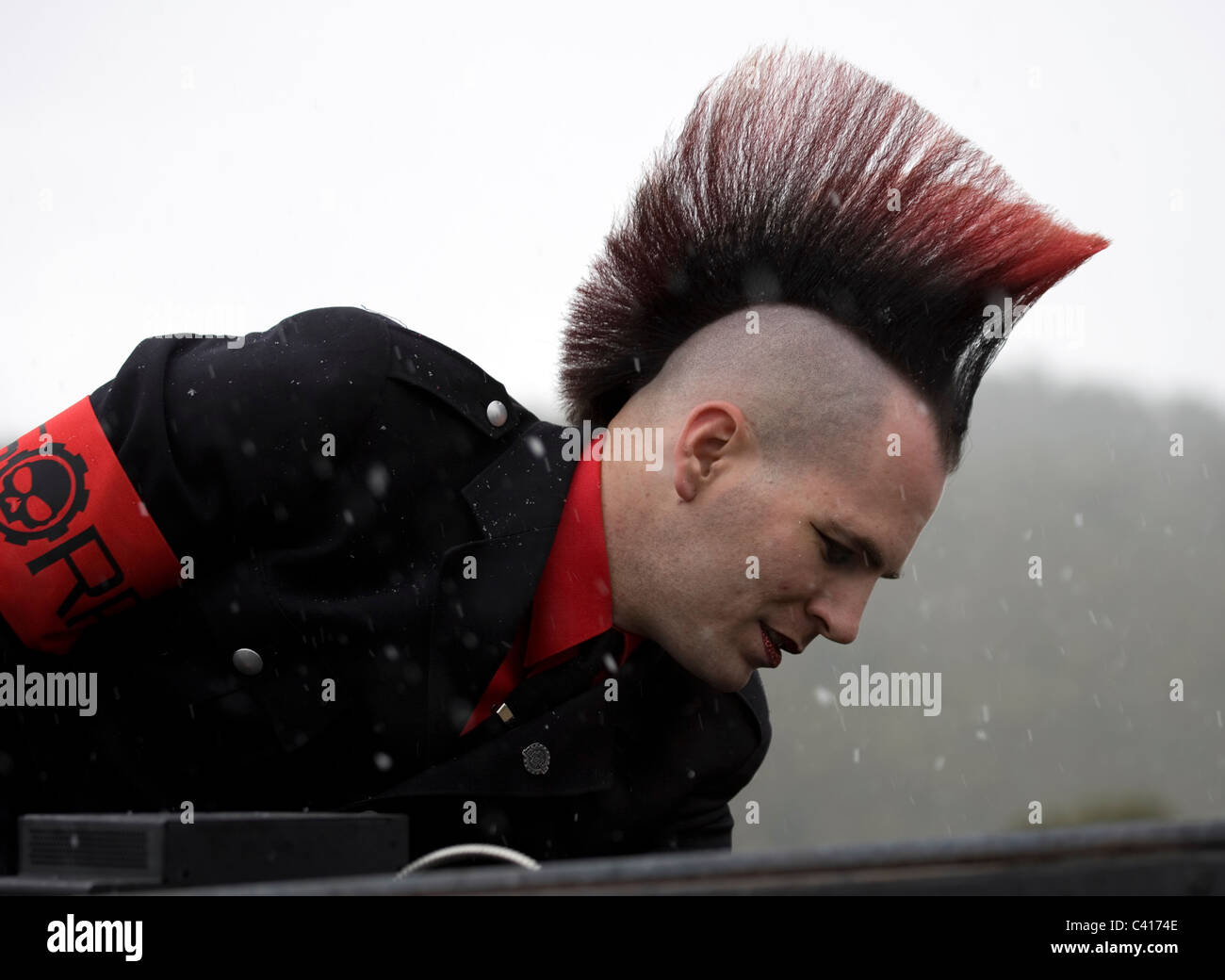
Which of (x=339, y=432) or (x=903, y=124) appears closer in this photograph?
(x=339, y=432)

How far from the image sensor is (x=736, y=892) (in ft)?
2.94

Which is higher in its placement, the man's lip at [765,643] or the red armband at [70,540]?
the red armband at [70,540]

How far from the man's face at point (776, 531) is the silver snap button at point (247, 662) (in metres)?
0.63

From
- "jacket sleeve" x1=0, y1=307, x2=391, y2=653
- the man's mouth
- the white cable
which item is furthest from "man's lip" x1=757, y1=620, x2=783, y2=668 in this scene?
the white cable

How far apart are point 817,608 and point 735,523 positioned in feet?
0.62

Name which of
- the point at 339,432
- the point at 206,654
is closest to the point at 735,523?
the point at 339,432

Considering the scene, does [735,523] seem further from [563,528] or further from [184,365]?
[184,365]

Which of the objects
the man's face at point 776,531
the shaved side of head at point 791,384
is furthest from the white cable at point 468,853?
the shaved side of head at point 791,384

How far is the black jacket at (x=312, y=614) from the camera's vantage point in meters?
A: 1.85

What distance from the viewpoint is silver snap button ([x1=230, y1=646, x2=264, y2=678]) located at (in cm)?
185

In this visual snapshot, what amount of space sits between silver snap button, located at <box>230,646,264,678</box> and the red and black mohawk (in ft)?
2.72

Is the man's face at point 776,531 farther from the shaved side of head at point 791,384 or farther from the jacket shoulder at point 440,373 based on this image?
the jacket shoulder at point 440,373

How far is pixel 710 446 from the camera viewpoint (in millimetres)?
2055

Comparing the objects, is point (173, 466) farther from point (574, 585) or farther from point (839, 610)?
point (839, 610)
